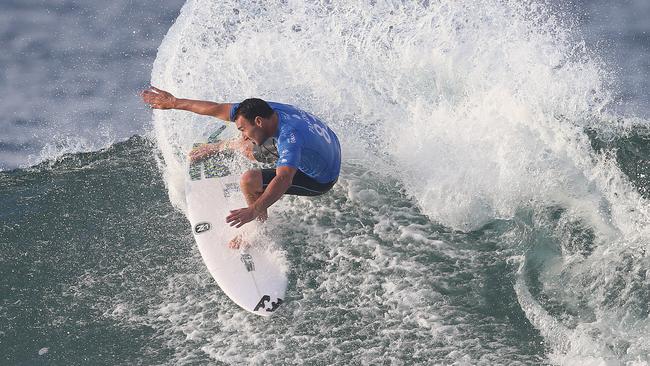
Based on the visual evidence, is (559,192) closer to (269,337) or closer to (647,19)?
(269,337)

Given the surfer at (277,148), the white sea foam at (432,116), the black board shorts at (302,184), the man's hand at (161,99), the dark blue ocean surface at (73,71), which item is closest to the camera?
the surfer at (277,148)

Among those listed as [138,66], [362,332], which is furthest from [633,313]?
[138,66]

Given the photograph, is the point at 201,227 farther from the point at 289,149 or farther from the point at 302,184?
the point at 289,149

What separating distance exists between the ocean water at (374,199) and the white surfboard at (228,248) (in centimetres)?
15

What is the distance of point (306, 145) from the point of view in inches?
276

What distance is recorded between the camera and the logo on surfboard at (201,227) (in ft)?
24.6

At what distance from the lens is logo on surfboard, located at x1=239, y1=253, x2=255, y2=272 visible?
711 centimetres

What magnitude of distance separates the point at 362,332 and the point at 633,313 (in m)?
2.06

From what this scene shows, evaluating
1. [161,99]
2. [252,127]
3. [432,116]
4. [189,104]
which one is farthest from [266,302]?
[432,116]

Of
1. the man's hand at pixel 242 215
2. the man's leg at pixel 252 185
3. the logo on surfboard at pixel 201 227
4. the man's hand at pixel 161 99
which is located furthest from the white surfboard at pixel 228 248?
the man's hand at pixel 161 99

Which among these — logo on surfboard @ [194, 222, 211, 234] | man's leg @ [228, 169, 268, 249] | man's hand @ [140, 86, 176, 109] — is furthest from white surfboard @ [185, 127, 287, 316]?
man's hand @ [140, 86, 176, 109]

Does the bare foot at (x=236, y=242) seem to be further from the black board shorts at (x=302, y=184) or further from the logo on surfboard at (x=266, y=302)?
the logo on surfboard at (x=266, y=302)

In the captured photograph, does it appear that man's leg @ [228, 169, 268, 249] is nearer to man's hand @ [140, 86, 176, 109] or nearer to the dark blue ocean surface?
man's hand @ [140, 86, 176, 109]

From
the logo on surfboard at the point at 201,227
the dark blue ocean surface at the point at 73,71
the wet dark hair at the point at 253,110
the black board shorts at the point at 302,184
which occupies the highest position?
the wet dark hair at the point at 253,110
